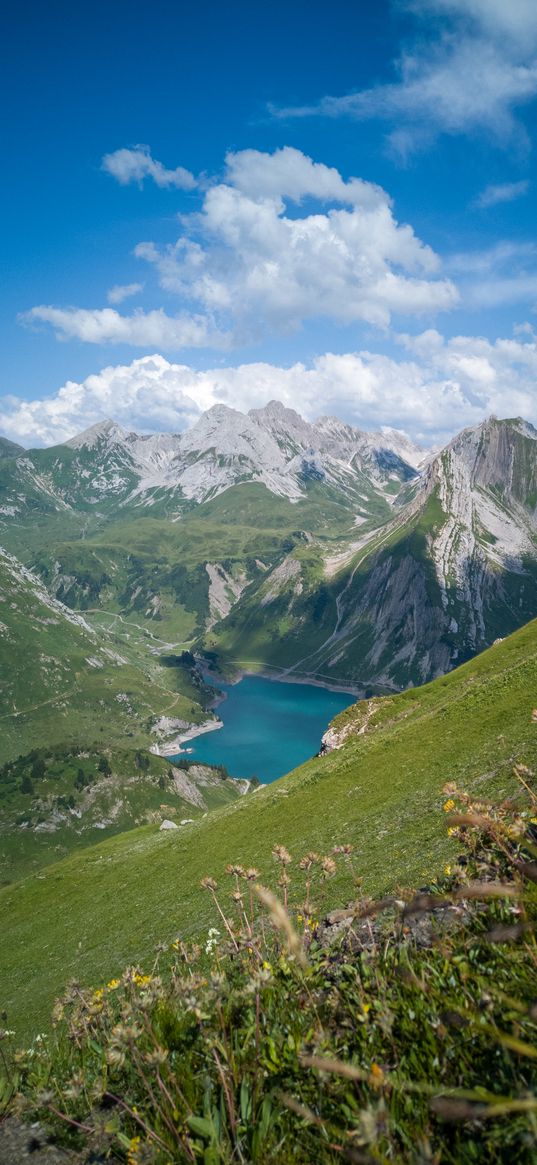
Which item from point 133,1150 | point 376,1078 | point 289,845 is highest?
point 376,1078

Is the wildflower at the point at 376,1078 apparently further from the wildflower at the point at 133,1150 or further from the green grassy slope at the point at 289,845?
the green grassy slope at the point at 289,845

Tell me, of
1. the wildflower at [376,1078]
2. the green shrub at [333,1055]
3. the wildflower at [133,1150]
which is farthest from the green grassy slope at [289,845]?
the wildflower at [376,1078]

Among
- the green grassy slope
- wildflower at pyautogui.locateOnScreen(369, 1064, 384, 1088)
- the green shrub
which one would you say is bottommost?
the green grassy slope

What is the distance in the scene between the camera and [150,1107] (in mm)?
4676

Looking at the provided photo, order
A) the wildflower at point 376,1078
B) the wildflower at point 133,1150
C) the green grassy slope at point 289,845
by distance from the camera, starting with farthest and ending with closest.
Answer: the green grassy slope at point 289,845 < the wildflower at point 133,1150 < the wildflower at point 376,1078

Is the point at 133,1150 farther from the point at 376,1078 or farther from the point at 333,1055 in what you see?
the point at 376,1078

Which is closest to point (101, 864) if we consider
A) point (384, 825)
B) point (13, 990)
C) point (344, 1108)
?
point (13, 990)

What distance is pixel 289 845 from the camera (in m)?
27.8

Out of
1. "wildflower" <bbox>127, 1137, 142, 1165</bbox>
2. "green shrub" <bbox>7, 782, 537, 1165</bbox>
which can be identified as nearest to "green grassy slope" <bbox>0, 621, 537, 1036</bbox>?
"green shrub" <bbox>7, 782, 537, 1165</bbox>

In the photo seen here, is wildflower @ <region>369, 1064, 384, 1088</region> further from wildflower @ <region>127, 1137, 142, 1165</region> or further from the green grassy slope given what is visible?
the green grassy slope

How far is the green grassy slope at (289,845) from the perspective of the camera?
70.4 feet

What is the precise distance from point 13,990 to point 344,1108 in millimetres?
31624

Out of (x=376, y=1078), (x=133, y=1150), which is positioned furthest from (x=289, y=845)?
(x=376, y=1078)

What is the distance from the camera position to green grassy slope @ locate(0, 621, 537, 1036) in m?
21.5
